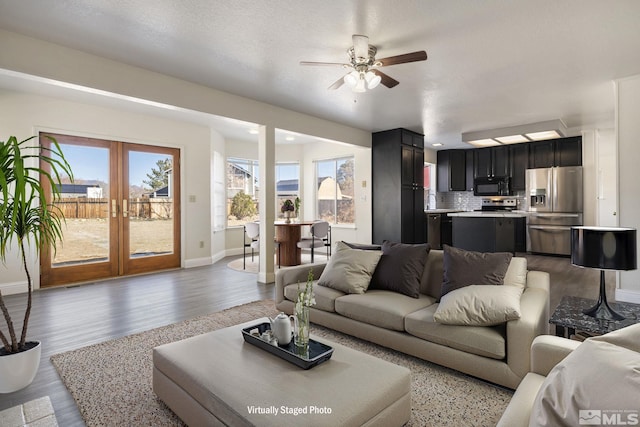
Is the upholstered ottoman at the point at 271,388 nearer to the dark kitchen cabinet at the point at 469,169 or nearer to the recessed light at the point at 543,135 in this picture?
the recessed light at the point at 543,135

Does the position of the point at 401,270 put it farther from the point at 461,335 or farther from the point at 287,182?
the point at 287,182

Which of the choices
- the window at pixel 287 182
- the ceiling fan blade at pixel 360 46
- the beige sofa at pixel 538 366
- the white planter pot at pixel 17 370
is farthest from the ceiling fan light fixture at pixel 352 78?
the window at pixel 287 182

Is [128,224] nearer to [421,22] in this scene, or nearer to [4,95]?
[4,95]

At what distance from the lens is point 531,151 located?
7676 millimetres

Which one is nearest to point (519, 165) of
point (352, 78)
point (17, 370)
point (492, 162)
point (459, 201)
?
point (492, 162)

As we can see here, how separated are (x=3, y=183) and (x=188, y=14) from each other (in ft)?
5.70

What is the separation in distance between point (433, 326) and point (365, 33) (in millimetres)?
2443

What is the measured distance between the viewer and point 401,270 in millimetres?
2869

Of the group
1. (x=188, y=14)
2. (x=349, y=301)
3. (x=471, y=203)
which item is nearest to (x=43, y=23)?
(x=188, y=14)

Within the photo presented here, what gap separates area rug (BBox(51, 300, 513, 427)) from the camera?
183cm

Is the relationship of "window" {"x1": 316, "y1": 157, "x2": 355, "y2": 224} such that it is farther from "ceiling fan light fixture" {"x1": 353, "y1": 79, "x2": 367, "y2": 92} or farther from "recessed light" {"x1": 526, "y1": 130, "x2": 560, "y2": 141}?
"ceiling fan light fixture" {"x1": 353, "y1": 79, "x2": 367, "y2": 92}

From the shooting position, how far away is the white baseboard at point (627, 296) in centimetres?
384

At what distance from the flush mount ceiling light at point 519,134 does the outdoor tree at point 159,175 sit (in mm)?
6011

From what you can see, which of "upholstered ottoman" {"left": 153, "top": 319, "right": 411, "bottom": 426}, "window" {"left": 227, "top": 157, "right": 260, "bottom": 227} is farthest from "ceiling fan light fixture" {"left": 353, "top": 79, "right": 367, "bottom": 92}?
"window" {"left": 227, "top": 157, "right": 260, "bottom": 227}
